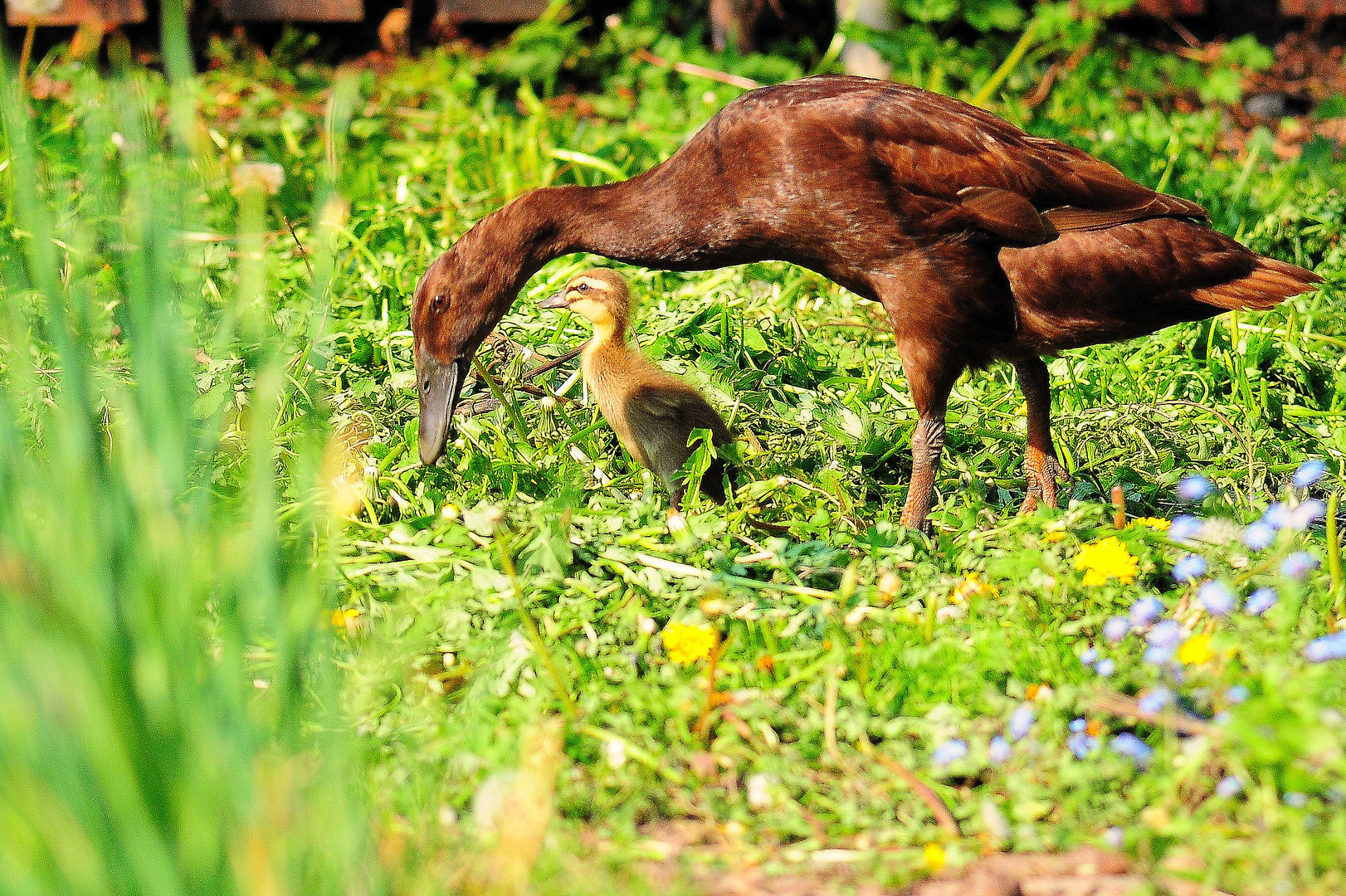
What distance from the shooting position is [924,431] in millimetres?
3627

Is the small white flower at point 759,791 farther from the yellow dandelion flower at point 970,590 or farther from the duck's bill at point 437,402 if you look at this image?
the duck's bill at point 437,402

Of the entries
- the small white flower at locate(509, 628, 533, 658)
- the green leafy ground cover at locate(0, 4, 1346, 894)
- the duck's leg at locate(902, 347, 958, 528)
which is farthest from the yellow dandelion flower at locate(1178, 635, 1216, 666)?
the small white flower at locate(509, 628, 533, 658)

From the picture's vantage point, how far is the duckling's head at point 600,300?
13.0ft

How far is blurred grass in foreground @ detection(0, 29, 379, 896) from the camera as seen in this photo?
64.9 inches

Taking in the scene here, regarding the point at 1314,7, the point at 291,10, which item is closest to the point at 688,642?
the point at 291,10

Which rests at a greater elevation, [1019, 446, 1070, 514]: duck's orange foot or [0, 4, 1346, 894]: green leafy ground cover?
[0, 4, 1346, 894]: green leafy ground cover

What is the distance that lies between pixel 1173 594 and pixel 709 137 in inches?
63.1

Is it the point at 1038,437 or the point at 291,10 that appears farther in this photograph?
the point at 291,10

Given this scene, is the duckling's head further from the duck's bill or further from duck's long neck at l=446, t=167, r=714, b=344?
the duck's bill

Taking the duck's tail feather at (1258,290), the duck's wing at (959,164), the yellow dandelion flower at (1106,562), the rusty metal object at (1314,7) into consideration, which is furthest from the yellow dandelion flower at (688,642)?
the rusty metal object at (1314,7)

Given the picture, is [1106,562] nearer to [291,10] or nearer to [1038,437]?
[1038,437]

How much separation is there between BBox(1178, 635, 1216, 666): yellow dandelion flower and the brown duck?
3.83 feet

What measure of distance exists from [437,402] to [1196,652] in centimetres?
203

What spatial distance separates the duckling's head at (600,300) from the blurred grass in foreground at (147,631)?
5.13 ft
